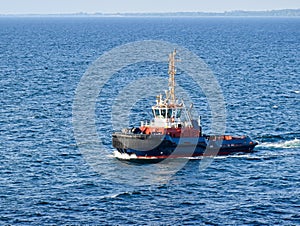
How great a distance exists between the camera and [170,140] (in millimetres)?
85312

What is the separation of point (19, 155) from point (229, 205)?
29.3m

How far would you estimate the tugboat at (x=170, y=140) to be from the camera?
278 feet

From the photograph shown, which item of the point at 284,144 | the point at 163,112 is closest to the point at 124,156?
the point at 163,112

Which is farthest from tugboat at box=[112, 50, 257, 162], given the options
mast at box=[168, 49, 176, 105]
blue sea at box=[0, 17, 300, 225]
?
blue sea at box=[0, 17, 300, 225]

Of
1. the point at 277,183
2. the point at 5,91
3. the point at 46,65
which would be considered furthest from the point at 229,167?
the point at 46,65

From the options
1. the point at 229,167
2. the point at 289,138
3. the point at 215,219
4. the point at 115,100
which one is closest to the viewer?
the point at 215,219

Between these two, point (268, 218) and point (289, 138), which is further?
point (289, 138)

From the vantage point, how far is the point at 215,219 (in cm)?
6469

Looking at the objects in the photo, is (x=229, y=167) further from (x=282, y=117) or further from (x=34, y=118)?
(x=34, y=118)

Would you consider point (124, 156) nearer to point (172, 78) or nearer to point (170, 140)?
point (170, 140)

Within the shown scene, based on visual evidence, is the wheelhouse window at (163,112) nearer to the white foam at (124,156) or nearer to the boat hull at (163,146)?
the boat hull at (163,146)

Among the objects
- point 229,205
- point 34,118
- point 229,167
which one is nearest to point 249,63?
point 34,118

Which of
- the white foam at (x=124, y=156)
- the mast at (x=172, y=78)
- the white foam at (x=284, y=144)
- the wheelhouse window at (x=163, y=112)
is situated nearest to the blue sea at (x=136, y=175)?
the white foam at (x=284, y=144)

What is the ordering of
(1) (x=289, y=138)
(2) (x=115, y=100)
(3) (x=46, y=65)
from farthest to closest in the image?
(3) (x=46, y=65)
(2) (x=115, y=100)
(1) (x=289, y=138)
